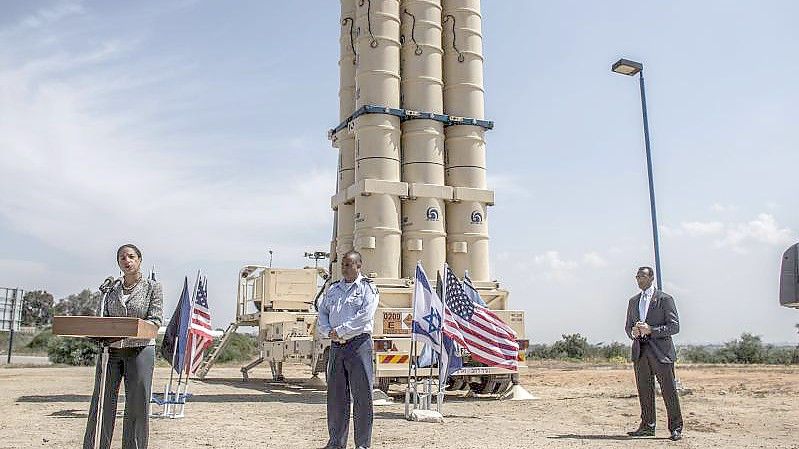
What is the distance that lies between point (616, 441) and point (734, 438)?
1.29m

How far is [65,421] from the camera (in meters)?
8.33

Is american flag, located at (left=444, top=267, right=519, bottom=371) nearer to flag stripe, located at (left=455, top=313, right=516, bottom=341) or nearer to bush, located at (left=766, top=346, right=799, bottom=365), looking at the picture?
flag stripe, located at (left=455, top=313, right=516, bottom=341)

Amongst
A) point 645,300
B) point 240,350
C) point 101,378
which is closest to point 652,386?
point 645,300

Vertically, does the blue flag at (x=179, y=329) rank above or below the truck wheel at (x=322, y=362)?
above

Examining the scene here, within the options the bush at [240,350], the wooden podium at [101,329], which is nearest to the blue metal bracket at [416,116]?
the wooden podium at [101,329]

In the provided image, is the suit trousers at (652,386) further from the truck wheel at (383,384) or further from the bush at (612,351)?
the bush at (612,351)

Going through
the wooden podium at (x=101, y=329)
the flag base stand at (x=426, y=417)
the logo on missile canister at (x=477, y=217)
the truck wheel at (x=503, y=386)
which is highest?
the logo on missile canister at (x=477, y=217)

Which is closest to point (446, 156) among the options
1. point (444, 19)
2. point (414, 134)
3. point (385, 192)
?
point (414, 134)

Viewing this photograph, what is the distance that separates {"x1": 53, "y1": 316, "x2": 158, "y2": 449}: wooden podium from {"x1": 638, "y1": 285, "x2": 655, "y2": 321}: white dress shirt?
5169 mm

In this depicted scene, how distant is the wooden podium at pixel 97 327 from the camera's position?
4.45m

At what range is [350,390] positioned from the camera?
648 centimetres

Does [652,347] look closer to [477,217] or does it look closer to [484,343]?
[484,343]

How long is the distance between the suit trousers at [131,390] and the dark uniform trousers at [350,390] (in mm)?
1705

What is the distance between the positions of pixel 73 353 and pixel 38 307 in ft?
147
